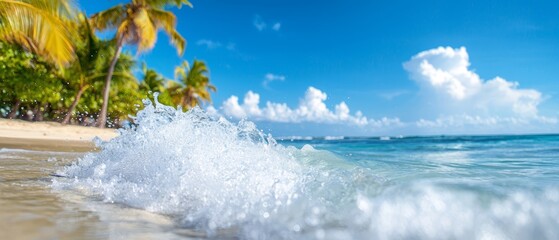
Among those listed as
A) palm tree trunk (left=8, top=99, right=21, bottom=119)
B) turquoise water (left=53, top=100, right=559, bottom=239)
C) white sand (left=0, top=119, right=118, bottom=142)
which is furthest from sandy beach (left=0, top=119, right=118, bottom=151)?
turquoise water (left=53, top=100, right=559, bottom=239)

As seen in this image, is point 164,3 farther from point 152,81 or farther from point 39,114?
point 152,81

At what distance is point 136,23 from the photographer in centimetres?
2012

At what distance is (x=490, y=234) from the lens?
8.18 ft

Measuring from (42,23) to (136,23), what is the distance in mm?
12260

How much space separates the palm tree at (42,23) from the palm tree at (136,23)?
1165 cm

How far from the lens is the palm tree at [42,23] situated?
8.29 metres

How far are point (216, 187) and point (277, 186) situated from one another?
0.49 metres

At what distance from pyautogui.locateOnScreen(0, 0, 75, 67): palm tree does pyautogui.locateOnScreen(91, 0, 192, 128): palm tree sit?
1165 centimetres

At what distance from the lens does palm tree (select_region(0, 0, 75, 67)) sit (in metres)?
8.29

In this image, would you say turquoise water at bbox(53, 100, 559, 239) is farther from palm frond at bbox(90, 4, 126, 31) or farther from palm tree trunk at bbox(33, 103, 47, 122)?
palm tree trunk at bbox(33, 103, 47, 122)

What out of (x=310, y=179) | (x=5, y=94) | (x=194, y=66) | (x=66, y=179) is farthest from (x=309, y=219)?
(x=194, y=66)

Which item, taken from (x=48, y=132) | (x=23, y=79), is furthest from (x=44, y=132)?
(x=23, y=79)

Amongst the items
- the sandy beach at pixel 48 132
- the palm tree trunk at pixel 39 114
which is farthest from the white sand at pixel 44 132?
the palm tree trunk at pixel 39 114

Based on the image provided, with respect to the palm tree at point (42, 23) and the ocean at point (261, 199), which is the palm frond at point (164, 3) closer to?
the palm tree at point (42, 23)
